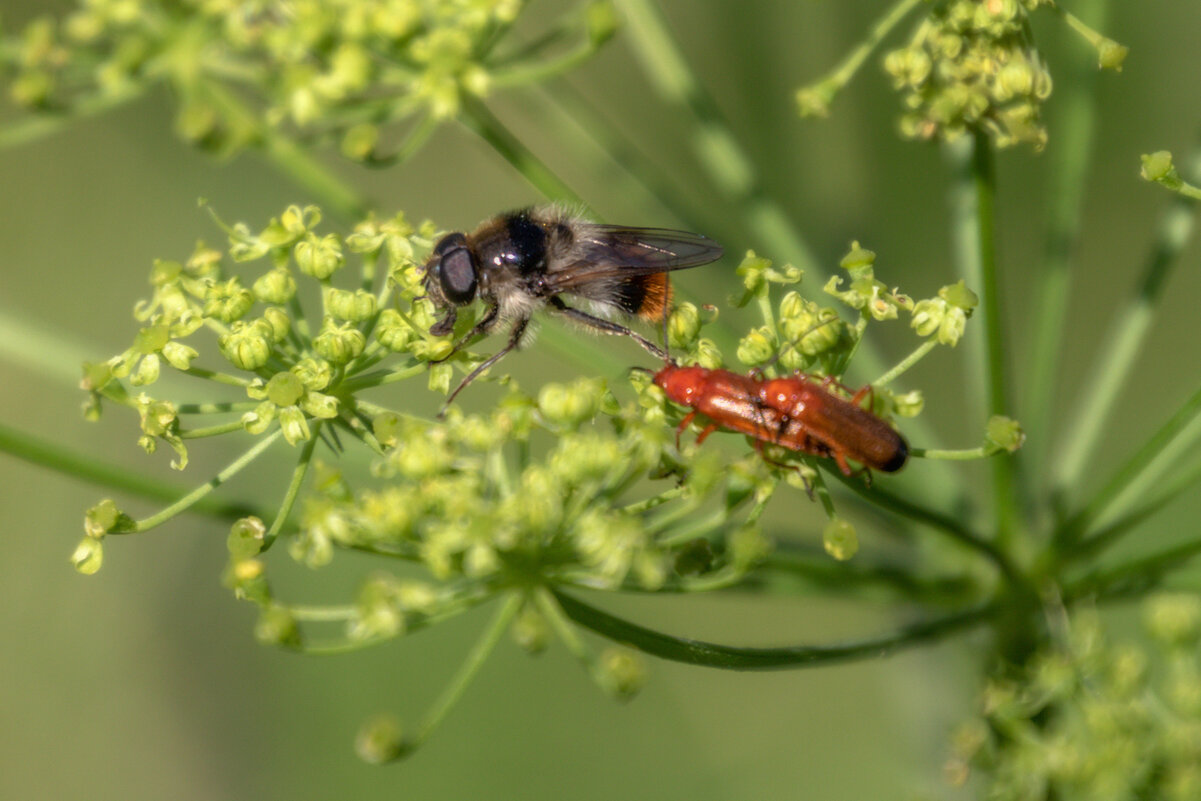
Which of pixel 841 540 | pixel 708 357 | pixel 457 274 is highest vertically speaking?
pixel 457 274

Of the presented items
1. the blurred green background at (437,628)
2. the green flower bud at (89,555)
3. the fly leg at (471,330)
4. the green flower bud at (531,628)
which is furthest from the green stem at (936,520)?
the blurred green background at (437,628)

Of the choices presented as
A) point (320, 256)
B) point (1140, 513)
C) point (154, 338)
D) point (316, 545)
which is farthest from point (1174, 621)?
point (154, 338)

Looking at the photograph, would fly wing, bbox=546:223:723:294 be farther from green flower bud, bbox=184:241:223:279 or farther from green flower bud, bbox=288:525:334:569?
green flower bud, bbox=288:525:334:569

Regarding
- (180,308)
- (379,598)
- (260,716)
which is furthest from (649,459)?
(260,716)

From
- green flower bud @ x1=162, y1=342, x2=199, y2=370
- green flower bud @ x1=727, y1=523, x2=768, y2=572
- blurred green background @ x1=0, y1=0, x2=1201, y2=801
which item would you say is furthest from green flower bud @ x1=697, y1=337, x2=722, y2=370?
blurred green background @ x1=0, y1=0, x2=1201, y2=801

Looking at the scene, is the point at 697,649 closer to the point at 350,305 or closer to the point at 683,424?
the point at 683,424

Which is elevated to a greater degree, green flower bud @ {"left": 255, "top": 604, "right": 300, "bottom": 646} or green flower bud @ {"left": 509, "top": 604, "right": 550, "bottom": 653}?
green flower bud @ {"left": 509, "top": 604, "right": 550, "bottom": 653}

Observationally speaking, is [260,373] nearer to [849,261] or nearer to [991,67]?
[849,261]

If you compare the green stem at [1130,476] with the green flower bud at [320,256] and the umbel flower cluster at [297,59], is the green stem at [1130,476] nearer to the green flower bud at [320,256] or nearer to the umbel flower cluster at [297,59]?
the umbel flower cluster at [297,59]
